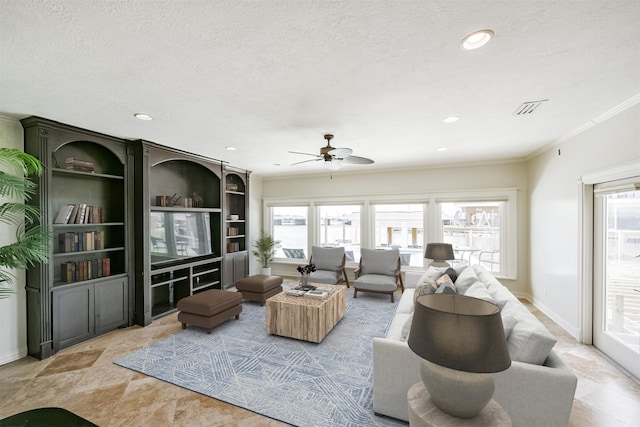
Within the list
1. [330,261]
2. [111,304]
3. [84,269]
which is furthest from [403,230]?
[84,269]

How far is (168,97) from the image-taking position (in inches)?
94.0

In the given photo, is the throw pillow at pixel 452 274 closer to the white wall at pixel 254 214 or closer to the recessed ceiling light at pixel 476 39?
the recessed ceiling light at pixel 476 39

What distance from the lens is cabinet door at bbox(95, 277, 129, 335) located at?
11.3ft

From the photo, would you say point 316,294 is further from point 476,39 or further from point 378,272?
point 476,39

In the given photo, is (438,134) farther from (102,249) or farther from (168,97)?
(102,249)

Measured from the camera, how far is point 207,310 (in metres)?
3.49

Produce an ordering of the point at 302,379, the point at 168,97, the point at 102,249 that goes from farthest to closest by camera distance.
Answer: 1. the point at 102,249
2. the point at 302,379
3. the point at 168,97

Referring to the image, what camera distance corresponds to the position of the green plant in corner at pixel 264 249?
21.3 ft

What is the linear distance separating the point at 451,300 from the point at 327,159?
2121mm

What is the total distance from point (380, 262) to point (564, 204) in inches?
113

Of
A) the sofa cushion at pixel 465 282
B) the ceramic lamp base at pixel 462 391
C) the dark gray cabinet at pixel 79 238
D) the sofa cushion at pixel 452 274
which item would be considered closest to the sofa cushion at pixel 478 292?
the sofa cushion at pixel 465 282

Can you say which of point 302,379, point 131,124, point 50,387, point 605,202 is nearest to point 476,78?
point 605,202

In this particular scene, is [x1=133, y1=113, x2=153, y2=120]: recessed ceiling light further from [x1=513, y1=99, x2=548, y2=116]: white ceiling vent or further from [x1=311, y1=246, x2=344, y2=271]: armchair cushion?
[x1=311, y1=246, x2=344, y2=271]: armchair cushion

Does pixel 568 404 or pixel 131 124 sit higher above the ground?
pixel 131 124
